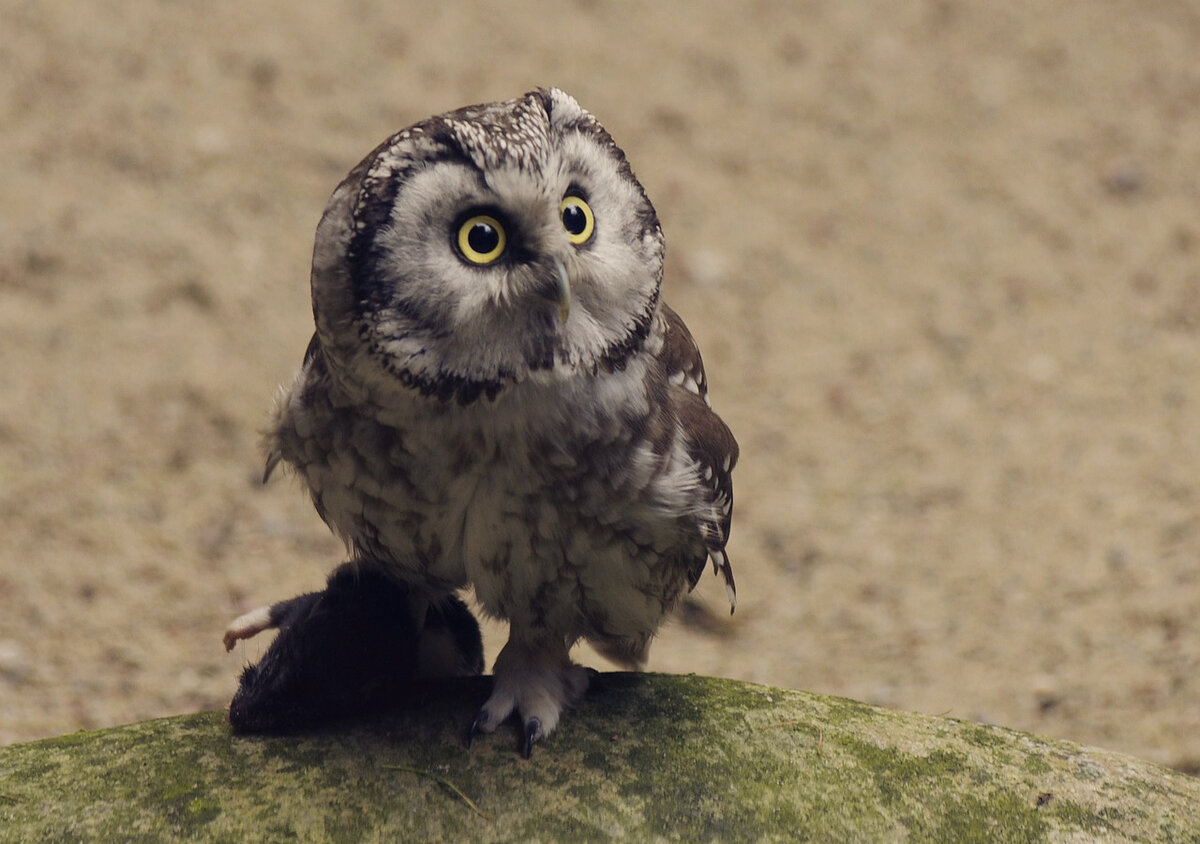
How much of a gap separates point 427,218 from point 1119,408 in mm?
4250

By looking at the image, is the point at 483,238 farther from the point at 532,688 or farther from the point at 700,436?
the point at 532,688

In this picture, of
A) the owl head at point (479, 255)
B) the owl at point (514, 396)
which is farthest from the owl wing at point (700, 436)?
the owl head at point (479, 255)

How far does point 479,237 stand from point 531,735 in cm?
92

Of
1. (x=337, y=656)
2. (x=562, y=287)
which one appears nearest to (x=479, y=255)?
(x=562, y=287)

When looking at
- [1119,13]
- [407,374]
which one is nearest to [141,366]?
[407,374]

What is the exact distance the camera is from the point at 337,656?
2.41 meters

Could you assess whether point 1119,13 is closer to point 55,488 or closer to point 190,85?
point 190,85

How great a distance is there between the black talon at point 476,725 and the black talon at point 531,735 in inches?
3.3

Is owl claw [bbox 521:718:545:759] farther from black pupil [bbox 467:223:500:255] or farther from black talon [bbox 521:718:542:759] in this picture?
black pupil [bbox 467:223:500:255]

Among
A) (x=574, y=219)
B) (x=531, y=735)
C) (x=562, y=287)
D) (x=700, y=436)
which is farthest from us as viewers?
(x=700, y=436)

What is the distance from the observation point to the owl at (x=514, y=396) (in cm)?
200

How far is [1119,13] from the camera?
24.9ft

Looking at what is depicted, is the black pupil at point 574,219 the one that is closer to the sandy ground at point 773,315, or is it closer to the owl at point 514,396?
the owl at point 514,396

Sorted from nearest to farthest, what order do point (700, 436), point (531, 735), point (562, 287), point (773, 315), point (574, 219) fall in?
1. point (562, 287)
2. point (574, 219)
3. point (531, 735)
4. point (700, 436)
5. point (773, 315)
